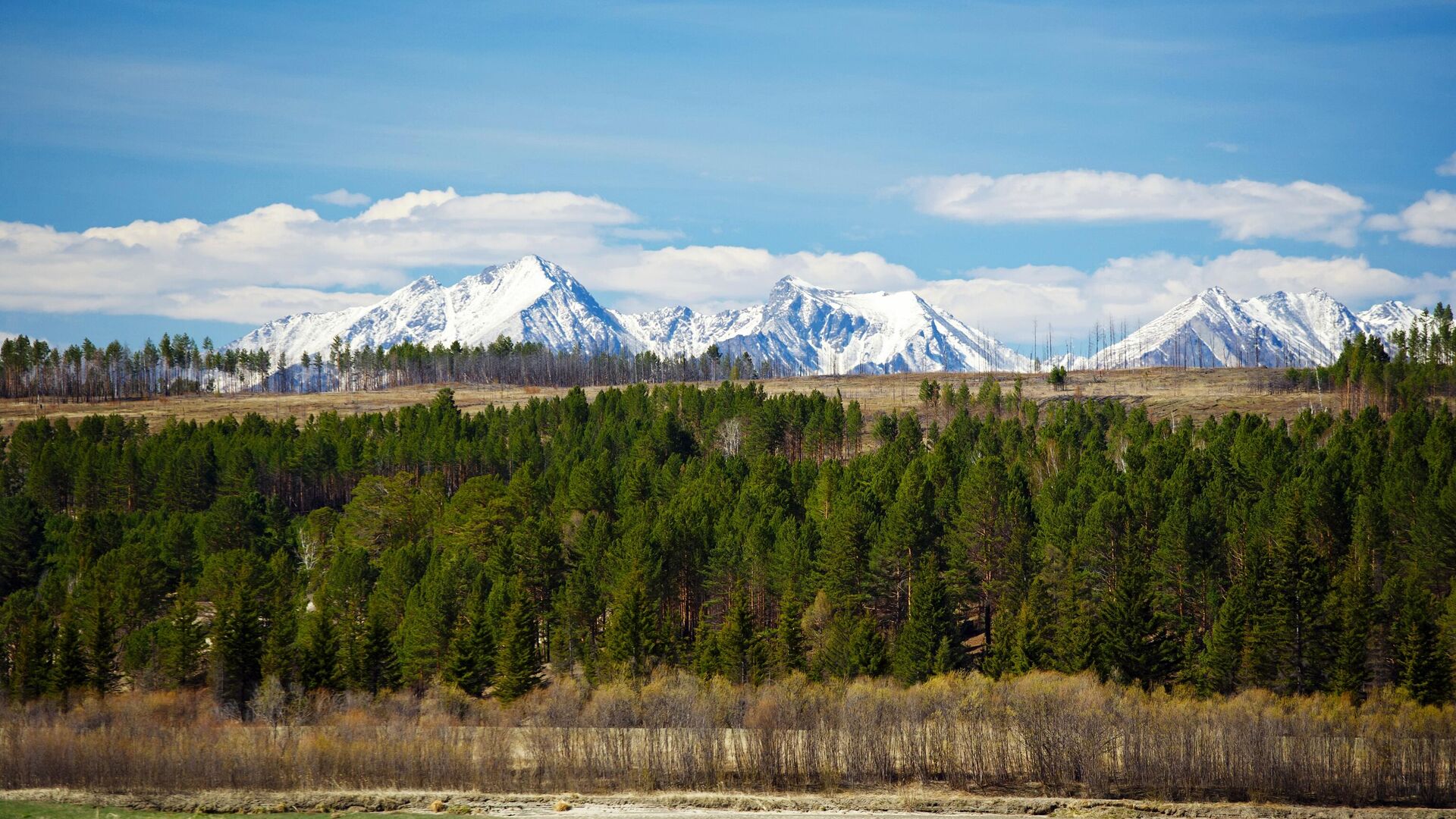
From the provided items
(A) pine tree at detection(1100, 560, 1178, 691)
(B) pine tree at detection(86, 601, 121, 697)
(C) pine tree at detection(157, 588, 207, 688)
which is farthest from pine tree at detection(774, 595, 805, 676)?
(B) pine tree at detection(86, 601, 121, 697)

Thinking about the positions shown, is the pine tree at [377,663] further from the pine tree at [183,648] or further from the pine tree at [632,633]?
the pine tree at [632,633]

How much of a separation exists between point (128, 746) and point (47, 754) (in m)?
5.27

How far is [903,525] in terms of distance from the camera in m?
113

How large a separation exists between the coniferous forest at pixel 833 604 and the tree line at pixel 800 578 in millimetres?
311

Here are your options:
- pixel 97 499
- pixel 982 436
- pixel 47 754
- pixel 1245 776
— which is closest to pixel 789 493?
pixel 982 436

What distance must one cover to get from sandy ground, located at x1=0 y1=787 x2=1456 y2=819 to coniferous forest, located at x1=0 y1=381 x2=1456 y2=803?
319 centimetres

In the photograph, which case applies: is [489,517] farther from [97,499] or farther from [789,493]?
[97,499]

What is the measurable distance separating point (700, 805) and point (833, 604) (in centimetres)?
3268

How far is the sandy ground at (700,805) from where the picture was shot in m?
75.7

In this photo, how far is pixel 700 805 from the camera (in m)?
77.9

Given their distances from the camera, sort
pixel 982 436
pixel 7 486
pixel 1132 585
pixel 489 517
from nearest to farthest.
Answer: pixel 1132 585 → pixel 489 517 → pixel 982 436 → pixel 7 486

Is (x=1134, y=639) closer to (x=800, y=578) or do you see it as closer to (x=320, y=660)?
(x=800, y=578)

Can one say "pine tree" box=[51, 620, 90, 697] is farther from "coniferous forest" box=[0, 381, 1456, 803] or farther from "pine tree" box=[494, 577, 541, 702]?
"pine tree" box=[494, 577, 541, 702]

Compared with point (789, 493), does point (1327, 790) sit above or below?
below
